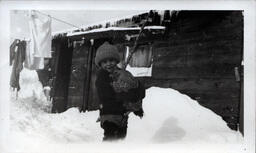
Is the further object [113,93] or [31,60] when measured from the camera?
[31,60]

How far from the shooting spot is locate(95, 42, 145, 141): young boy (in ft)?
9.59

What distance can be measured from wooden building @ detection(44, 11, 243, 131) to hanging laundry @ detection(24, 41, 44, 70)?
12 centimetres

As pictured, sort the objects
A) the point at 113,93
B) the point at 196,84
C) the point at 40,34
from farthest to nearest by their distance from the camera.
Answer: the point at 40,34, the point at 113,93, the point at 196,84

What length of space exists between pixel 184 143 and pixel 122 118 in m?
0.53

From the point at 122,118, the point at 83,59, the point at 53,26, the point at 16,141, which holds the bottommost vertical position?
the point at 16,141

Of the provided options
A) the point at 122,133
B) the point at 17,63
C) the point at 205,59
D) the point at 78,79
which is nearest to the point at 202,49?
the point at 205,59

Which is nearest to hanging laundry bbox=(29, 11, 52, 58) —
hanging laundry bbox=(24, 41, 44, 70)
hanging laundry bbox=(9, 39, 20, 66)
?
hanging laundry bbox=(24, 41, 44, 70)

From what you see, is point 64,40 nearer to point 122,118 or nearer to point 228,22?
point 122,118

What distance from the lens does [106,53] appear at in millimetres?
2996

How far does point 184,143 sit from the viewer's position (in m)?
2.84

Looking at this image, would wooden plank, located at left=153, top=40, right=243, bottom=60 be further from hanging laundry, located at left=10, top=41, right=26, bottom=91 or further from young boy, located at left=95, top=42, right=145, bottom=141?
hanging laundry, located at left=10, top=41, right=26, bottom=91

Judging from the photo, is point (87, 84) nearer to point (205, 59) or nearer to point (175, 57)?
point (175, 57)

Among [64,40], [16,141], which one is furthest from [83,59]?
[16,141]

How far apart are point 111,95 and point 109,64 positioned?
0.26 metres
